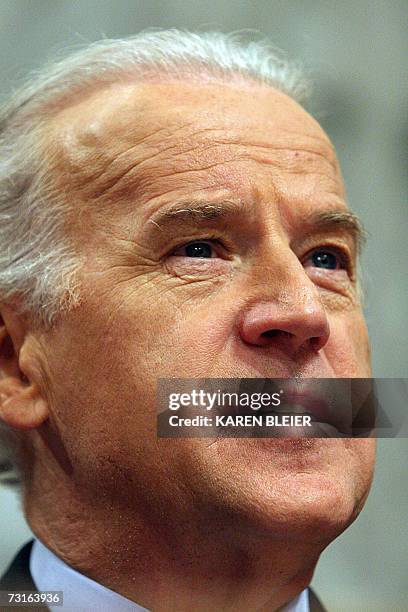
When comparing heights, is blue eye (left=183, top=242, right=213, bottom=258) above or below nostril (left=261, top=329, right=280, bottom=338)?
above

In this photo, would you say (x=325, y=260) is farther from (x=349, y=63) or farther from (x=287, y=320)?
(x=349, y=63)

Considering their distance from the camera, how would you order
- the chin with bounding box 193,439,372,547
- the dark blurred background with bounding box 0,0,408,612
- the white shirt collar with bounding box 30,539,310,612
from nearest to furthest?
the chin with bounding box 193,439,372,547, the white shirt collar with bounding box 30,539,310,612, the dark blurred background with bounding box 0,0,408,612

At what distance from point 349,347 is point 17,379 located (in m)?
0.53

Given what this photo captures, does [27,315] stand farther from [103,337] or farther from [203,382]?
[203,382]

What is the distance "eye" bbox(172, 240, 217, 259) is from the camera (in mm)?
1335

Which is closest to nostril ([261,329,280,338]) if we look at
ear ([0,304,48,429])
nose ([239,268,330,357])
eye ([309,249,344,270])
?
nose ([239,268,330,357])

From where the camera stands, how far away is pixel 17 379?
139 centimetres

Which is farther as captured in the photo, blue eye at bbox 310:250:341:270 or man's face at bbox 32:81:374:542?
blue eye at bbox 310:250:341:270

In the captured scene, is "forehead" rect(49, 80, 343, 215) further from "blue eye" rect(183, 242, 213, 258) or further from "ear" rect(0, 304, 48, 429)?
"ear" rect(0, 304, 48, 429)

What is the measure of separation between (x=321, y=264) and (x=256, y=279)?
0.64ft

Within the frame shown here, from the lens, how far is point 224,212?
4.31ft

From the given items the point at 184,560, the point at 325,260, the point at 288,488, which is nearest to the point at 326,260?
the point at 325,260

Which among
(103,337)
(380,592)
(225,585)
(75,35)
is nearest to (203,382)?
(103,337)

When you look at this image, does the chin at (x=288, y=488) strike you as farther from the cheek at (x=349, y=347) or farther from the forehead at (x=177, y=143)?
the forehead at (x=177, y=143)
